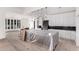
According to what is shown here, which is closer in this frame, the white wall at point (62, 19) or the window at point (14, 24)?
the white wall at point (62, 19)

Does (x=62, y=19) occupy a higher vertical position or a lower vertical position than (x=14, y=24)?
higher

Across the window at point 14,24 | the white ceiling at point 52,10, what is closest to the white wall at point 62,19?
the white ceiling at point 52,10

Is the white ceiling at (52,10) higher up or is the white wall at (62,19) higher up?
the white ceiling at (52,10)

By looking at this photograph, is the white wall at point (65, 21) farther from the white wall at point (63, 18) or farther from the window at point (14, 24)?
the window at point (14, 24)

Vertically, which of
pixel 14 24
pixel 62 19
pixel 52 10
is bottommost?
pixel 14 24

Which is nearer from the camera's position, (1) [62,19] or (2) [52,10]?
(1) [62,19]

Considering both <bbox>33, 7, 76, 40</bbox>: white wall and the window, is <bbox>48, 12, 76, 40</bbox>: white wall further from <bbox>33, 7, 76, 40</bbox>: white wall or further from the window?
the window

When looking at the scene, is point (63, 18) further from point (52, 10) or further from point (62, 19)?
point (52, 10)

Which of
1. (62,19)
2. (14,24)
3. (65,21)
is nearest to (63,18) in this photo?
(62,19)

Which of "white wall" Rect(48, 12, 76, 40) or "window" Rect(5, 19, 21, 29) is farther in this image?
"window" Rect(5, 19, 21, 29)

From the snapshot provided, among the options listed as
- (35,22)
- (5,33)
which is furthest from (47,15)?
(5,33)

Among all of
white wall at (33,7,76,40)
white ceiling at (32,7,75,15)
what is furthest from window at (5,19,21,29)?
white wall at (33,7,76,40)

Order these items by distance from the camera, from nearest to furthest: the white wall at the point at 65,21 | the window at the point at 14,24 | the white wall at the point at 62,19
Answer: the white wall at the point at 65,21
the white wall at the point at 62,19
the window at the point at 14,24
